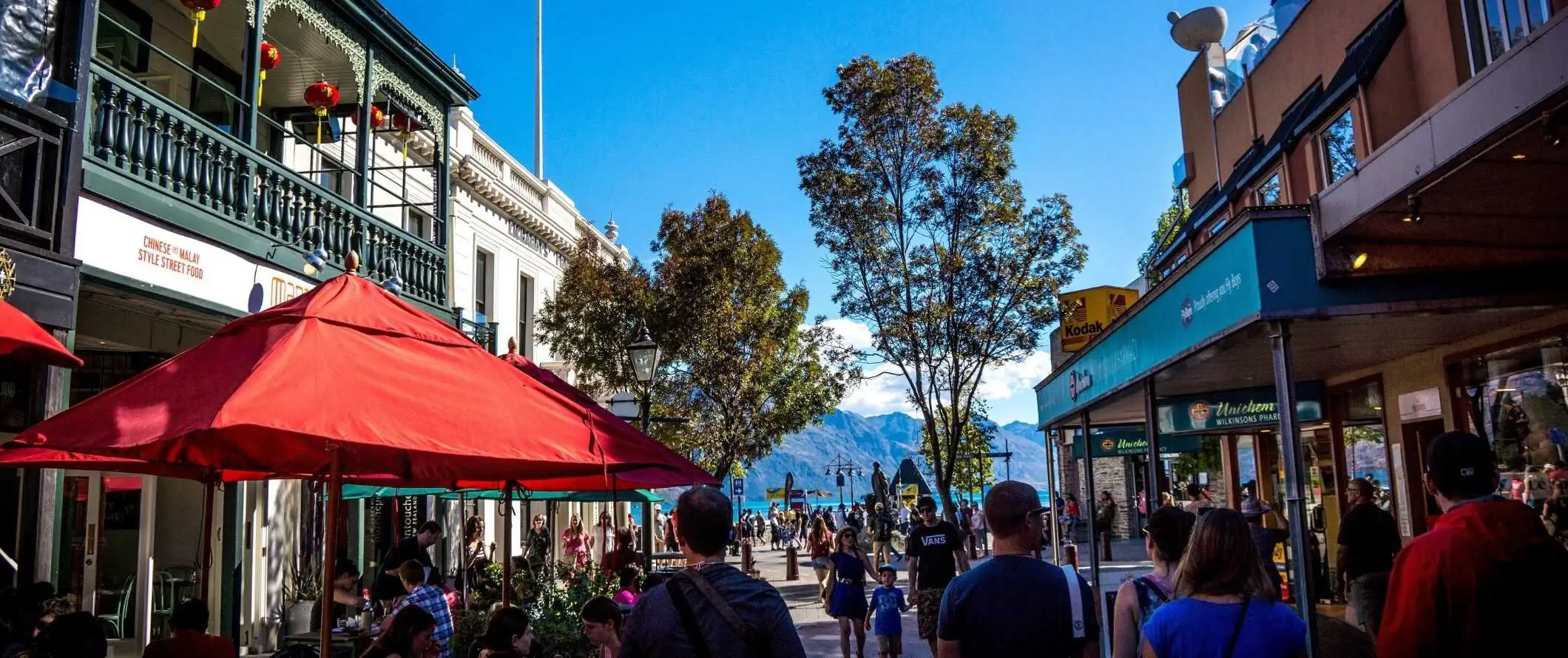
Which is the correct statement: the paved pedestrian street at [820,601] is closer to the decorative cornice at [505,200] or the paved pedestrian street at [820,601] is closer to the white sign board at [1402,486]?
the white sign board at [1402,486]

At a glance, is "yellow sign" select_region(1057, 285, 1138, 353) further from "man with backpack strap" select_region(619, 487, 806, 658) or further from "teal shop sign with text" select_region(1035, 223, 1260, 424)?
"man with backpack strap" select_region(619, 487, 806, 658)

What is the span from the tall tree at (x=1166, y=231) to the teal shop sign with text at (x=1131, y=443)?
10.9ft

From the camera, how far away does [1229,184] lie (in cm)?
1611

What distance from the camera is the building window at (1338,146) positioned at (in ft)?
41.5

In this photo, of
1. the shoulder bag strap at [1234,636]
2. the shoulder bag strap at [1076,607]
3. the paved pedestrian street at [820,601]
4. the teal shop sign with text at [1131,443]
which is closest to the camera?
the shoulder bag strap at [1234,636]

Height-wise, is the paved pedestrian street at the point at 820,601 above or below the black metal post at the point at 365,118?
below

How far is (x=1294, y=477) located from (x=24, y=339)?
714 cm

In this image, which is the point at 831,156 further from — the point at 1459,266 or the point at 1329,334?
the point at 1459,266

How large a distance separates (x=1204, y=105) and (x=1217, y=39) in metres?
2.50

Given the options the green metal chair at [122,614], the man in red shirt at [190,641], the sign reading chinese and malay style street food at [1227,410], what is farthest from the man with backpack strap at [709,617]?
the green metal chair at [122,614]

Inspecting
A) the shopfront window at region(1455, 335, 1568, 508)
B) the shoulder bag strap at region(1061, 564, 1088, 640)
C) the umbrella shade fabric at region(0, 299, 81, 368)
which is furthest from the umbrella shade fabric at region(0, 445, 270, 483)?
the shopfront window at region(1455, 335, 1568, 508)

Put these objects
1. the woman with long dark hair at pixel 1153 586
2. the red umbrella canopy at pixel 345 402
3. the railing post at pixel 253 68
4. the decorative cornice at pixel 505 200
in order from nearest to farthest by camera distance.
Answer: the red umbrella canopy at pixel 345 402, the woman with long dark hair at pixel 1153 586, the railing post at pixel 253 68, the decorative cornice at pixel 505 200

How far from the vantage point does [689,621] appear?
3396 mm

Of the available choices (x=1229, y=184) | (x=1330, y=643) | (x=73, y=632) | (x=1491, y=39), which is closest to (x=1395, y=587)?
(x=73, y=632)
